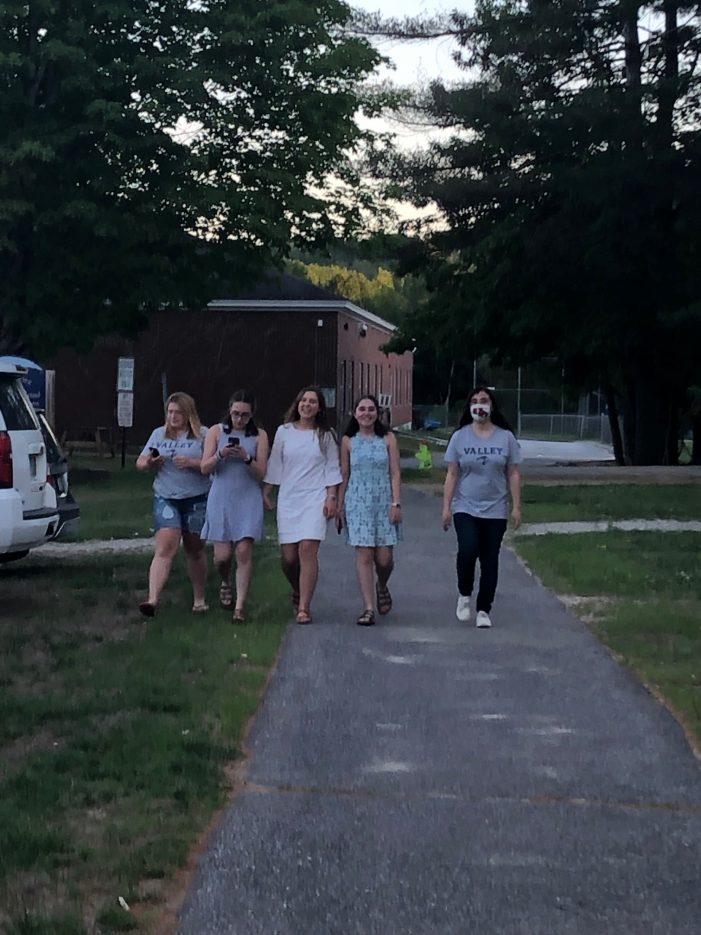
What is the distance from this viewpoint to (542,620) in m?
10.4

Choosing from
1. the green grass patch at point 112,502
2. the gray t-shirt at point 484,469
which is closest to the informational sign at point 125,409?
the green grass patch at point 112,502

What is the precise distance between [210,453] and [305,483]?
2.29ft

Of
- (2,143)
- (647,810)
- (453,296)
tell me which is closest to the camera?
(647,810)

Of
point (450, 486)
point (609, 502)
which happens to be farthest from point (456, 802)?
point (609, 502)

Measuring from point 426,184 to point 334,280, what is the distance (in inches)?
3885

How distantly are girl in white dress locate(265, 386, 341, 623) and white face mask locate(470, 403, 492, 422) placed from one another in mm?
1015

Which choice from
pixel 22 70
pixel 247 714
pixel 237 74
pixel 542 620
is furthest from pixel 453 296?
pixel 247 714

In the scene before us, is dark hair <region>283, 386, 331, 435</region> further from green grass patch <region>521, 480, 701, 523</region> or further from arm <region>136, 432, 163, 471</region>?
green grass patch <region>521, 480, 701, 523</region>

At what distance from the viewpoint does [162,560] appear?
33.9ft

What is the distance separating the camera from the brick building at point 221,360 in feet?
149

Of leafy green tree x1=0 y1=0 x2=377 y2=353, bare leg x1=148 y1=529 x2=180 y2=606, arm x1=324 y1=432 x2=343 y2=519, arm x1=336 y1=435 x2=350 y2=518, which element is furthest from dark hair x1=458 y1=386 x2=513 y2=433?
leafy green tree x1=0 y1=0 x2=377 y2=353

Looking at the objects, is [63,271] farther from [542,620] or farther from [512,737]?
[512,737]

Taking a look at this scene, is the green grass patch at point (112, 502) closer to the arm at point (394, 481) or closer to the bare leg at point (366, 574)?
the bare leg at point (366, 574)

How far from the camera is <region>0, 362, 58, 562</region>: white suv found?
10.2m
